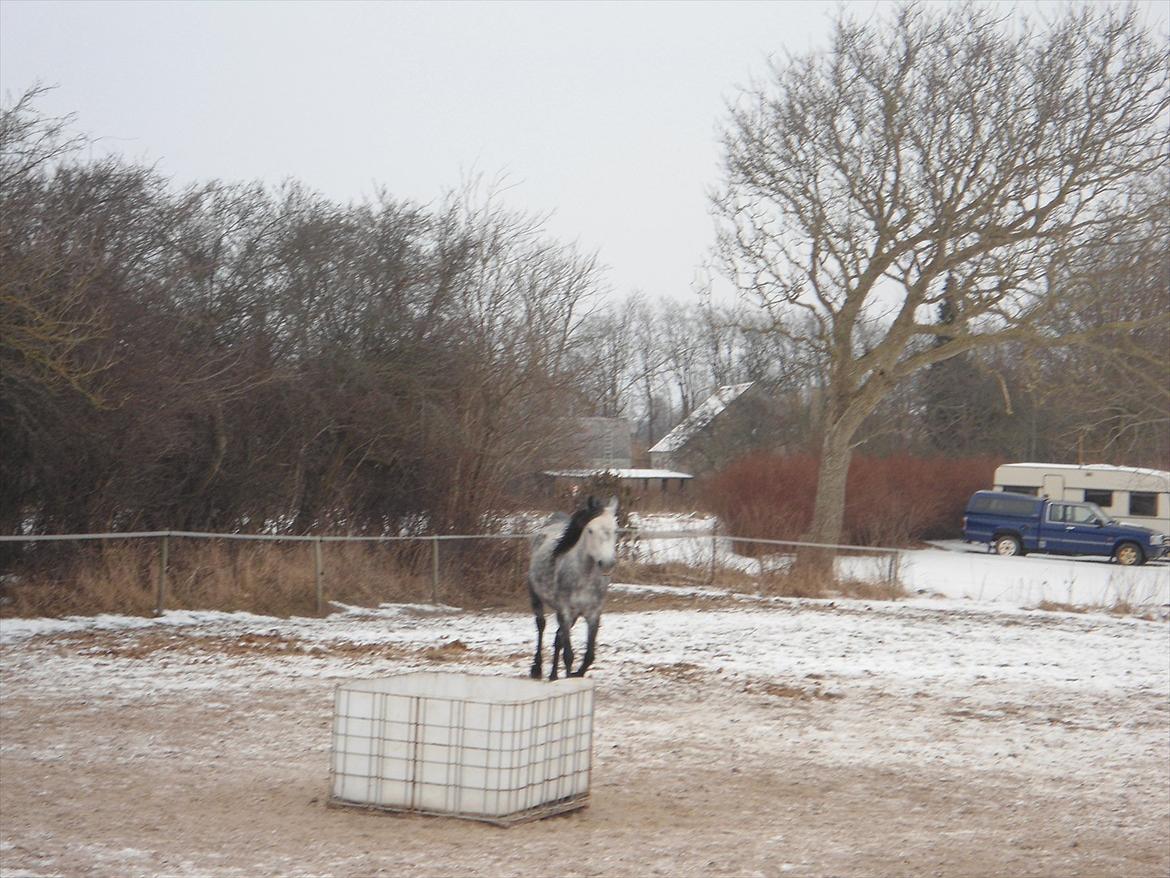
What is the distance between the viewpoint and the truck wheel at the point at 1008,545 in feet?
130

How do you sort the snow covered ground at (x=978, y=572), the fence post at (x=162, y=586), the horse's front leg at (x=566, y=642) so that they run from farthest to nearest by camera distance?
1. the snow covered ground at (x=978, y=572)
2. the fence post at (x=162, y=586)
3. the horse's front leg at (x=566, y=642)

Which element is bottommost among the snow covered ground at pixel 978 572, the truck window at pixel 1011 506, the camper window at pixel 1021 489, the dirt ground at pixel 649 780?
the dirt ground at pixel 649 780

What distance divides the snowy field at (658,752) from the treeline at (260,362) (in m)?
2.89

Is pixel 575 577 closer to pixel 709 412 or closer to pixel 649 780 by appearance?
pixel 649 780

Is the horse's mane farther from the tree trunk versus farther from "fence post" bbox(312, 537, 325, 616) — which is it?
the tree trunk

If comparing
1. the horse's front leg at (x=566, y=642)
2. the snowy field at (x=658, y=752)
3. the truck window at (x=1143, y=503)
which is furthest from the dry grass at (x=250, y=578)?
the truck window at (x=1143, y=503)

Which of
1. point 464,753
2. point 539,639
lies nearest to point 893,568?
point 539,639

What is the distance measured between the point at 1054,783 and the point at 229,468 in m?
14.9

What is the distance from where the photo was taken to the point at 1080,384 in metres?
27.0

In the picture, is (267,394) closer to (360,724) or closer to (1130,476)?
(360,724)

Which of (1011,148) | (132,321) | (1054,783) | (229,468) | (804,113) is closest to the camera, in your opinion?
(1054,783)

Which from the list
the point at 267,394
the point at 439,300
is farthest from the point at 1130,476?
the point at 267,394

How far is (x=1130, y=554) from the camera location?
37.5 m

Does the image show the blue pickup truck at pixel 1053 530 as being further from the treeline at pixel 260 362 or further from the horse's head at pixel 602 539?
the horse's head at pixel 602 539
